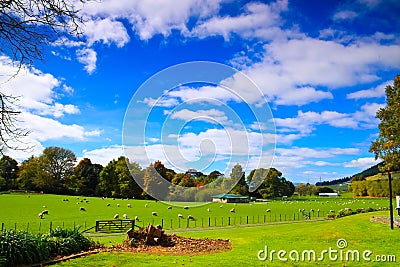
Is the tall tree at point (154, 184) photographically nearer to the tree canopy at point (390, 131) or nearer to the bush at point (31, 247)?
the tree canopy at point (390, 131)

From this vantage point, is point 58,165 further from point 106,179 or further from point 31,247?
point 31,247

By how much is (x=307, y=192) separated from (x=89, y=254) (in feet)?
497

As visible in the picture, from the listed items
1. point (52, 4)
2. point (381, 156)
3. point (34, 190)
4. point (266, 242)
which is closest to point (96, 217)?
point (266, 242)

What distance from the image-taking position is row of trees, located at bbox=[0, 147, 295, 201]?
3541 inches

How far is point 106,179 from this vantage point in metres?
95.7

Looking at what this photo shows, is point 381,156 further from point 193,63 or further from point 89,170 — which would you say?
point 89,170

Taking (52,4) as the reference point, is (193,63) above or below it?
above

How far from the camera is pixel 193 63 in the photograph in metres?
28.3

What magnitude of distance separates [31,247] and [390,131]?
3672 centimetres

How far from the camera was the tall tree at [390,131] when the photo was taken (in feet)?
124

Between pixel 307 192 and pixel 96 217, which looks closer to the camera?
pixel 96 217

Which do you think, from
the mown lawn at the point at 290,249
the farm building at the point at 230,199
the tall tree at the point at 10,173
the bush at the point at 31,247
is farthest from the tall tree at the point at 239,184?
the bush at the point at 31,247

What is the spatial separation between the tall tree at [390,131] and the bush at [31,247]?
1337 inches

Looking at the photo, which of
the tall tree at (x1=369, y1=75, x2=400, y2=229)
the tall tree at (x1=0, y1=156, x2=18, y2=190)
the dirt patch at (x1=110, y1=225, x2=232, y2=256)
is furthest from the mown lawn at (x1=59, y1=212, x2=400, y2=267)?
the tall tree at (x1=0, y1=156, x2=18, y2=190)
